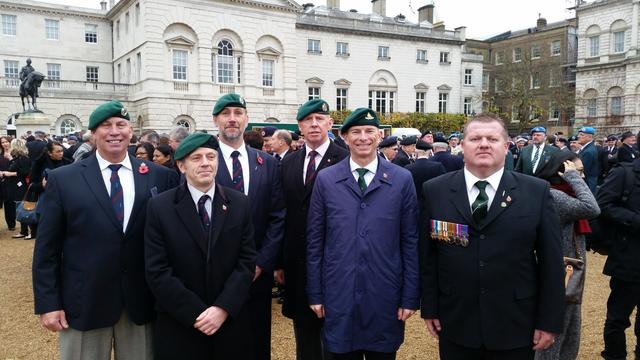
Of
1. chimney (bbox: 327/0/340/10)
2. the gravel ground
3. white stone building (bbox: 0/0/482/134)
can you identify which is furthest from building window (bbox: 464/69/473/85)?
the gravel ground

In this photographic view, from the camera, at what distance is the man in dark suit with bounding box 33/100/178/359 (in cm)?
326

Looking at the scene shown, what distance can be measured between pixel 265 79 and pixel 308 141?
33.7m

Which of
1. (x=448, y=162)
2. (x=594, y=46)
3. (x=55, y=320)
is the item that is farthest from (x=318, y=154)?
(x=594, y=46)

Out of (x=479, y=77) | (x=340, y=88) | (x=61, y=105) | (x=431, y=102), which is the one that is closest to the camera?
(x=61, y=105)

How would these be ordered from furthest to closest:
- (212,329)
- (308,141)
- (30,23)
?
(30,23), (308,141), (212,329)

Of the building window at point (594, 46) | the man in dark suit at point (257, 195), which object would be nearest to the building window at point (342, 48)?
the building window at point (594, 46)

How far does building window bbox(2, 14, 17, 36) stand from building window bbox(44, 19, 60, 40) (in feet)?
7.08

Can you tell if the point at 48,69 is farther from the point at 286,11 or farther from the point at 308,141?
the point at 308,141

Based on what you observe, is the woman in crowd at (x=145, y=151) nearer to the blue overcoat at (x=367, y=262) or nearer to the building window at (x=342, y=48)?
the blue overcoat at (x=367, y=262)

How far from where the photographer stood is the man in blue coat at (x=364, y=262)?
3230 mm

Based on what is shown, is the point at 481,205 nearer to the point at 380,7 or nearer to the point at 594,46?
the point at 380,7

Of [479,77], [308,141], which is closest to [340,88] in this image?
[479,77]

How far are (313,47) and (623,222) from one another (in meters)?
37.9

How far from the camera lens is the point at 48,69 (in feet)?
123
